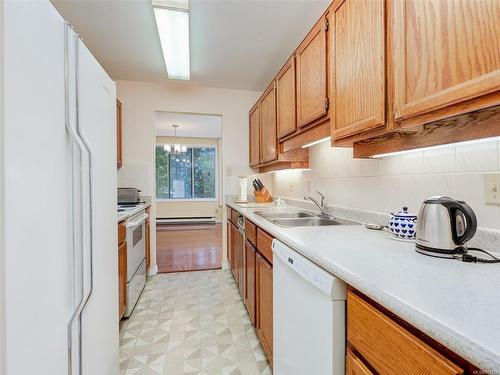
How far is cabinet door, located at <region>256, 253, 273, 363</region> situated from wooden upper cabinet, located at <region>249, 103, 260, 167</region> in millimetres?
1618

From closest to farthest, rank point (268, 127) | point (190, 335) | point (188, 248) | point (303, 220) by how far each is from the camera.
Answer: point (190, 335), point (303, 220), point (268, 127), point (188, 248)

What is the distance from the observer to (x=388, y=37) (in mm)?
993

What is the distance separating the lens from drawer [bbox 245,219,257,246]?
1.81 meters

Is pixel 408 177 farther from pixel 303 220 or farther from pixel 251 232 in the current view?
pixel 251 232

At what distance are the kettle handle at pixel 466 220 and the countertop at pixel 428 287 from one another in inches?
3.3

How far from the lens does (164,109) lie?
3.31m

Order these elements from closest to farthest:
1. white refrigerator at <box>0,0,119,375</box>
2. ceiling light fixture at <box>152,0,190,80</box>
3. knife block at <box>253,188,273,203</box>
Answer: white refrigerator at <box>0,0,119,375</box> < ceiling light fixture at <box>152,0,190,80</box> < knife block at <box>253,188,273,203</box>

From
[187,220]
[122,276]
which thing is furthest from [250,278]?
[187,220]

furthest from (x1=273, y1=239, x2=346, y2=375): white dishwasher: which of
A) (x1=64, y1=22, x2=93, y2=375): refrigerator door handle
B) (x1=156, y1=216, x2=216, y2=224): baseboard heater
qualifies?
(x1=156, y1=216, x2=216, y2=224): baseboard heater

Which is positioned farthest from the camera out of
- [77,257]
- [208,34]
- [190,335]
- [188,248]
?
[188,248]

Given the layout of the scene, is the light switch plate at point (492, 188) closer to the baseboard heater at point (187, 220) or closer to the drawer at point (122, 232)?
the drawer at point (122, 232)

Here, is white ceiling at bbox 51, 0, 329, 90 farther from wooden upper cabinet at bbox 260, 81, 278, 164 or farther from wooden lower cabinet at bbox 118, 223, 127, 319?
wooden lower cabinet at bbox 118, 223, 127, 319

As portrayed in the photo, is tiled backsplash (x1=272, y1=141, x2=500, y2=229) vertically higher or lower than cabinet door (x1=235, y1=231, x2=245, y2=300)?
higher

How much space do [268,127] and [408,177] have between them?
5.13 feet
